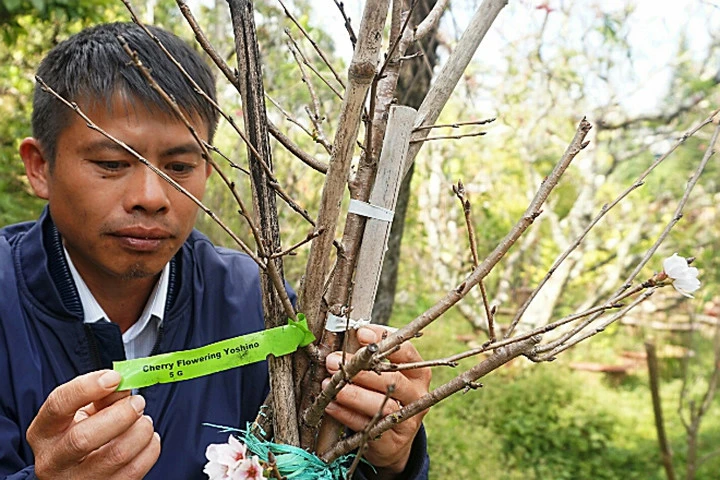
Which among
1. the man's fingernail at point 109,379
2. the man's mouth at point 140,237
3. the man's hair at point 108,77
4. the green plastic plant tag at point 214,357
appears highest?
the man's hair at point 108,77

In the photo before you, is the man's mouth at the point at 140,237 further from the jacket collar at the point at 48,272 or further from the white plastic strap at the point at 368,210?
the white plastic strap at the point at 368,210

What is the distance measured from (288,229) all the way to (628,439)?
3.61 metres

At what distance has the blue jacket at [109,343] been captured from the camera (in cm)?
131

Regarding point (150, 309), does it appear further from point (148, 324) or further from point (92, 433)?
point (92, 433)

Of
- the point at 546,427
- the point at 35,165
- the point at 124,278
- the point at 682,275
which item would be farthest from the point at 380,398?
the point at 546,427

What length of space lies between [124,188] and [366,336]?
50 cm

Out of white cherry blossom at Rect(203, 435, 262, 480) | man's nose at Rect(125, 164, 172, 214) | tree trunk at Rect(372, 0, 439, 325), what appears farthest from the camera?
A: tree trunk at Rect(372, 0, 439, 325)

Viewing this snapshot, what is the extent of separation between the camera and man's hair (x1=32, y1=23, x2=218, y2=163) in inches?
50.5

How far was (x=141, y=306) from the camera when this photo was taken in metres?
1.54

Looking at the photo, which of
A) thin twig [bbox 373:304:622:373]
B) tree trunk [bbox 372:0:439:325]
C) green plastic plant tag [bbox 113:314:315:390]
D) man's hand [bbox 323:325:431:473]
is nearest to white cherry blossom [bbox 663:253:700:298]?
thin twig [bbox 373:304:622:373]

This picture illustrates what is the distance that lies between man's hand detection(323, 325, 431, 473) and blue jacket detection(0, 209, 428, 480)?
0.38ft

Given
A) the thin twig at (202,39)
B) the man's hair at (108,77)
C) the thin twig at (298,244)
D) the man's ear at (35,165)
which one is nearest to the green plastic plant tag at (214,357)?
the thin twig at (298,244)

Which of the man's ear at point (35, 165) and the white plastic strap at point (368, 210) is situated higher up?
the white plastic strap at point (368, 210)

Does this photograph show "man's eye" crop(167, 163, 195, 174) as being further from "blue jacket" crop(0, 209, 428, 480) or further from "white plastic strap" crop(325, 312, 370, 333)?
"white plastic strap" crop(325, 312, 370, 333)
